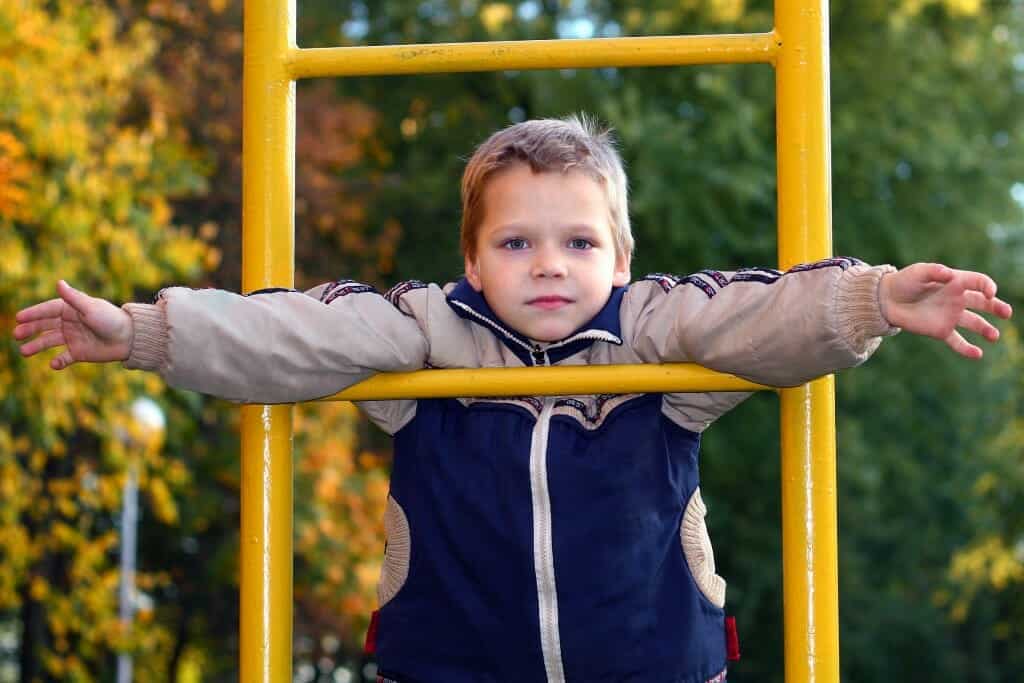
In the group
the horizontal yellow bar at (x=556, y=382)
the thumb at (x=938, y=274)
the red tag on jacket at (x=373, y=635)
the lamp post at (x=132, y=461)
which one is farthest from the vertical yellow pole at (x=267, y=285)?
the lamp post at (x=132, y=461)

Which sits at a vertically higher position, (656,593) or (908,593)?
(656,593)

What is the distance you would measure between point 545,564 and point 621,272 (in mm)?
492

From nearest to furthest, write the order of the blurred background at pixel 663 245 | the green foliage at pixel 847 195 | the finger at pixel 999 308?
the finger at pixel 999 308 < the blurred background at pixel 663 245 < the green foliage at pixel 847 195

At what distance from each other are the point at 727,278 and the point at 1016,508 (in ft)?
30.3

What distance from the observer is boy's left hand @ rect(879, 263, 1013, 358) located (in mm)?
1886

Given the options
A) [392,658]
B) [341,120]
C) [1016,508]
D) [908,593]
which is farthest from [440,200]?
[392,658]

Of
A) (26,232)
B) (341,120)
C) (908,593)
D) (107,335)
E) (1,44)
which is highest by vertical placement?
(341,120)

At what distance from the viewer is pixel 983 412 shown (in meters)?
13.6

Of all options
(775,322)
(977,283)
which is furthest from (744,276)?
(977,283)

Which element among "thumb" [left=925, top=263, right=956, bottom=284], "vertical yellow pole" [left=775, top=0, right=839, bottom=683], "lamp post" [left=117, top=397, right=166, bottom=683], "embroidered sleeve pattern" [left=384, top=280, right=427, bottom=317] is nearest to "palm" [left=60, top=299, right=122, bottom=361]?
"embroidered sleeve pattern" [left=384, top=280, right=427, bottom=317]

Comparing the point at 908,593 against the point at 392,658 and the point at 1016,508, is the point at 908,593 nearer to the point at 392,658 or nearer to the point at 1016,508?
the point at 1016,508

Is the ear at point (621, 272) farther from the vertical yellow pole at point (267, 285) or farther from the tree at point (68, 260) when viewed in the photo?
the tree at point (68, 260)

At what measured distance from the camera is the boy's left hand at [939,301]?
6.19ft

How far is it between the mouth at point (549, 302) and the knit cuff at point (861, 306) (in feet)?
1.41
